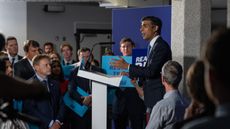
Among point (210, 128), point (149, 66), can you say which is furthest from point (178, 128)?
point (149, 66)

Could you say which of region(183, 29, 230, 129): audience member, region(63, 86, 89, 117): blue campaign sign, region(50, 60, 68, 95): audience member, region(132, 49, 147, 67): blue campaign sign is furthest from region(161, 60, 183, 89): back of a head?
region(50, 60, 68, 95): audience member

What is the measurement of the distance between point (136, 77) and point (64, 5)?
41.7 feet

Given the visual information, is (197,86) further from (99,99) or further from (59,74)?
(59,74)

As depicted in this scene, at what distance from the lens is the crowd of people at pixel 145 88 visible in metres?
2.13

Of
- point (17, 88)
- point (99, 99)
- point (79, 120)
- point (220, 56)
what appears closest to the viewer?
point (220, 56)

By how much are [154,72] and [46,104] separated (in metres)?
1.37

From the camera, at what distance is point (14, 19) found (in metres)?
18.2

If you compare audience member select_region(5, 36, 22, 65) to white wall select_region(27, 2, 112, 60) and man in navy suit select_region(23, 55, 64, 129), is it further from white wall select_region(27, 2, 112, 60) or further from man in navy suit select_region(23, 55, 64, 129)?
white wall select_region(27, 2, 112, 60)

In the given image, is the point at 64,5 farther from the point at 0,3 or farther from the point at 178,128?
the point at 178,128

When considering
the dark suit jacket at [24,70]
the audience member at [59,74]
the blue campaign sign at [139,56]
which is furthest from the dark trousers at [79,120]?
the blue campaign sign at [139,56]

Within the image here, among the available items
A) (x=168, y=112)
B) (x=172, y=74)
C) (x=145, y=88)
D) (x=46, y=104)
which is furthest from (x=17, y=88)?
(x=46, y=104)

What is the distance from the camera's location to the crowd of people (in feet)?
6.98

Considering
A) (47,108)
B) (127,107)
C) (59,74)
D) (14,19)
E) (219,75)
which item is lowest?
(127,107)

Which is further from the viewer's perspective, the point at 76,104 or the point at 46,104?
the point at 76,104
